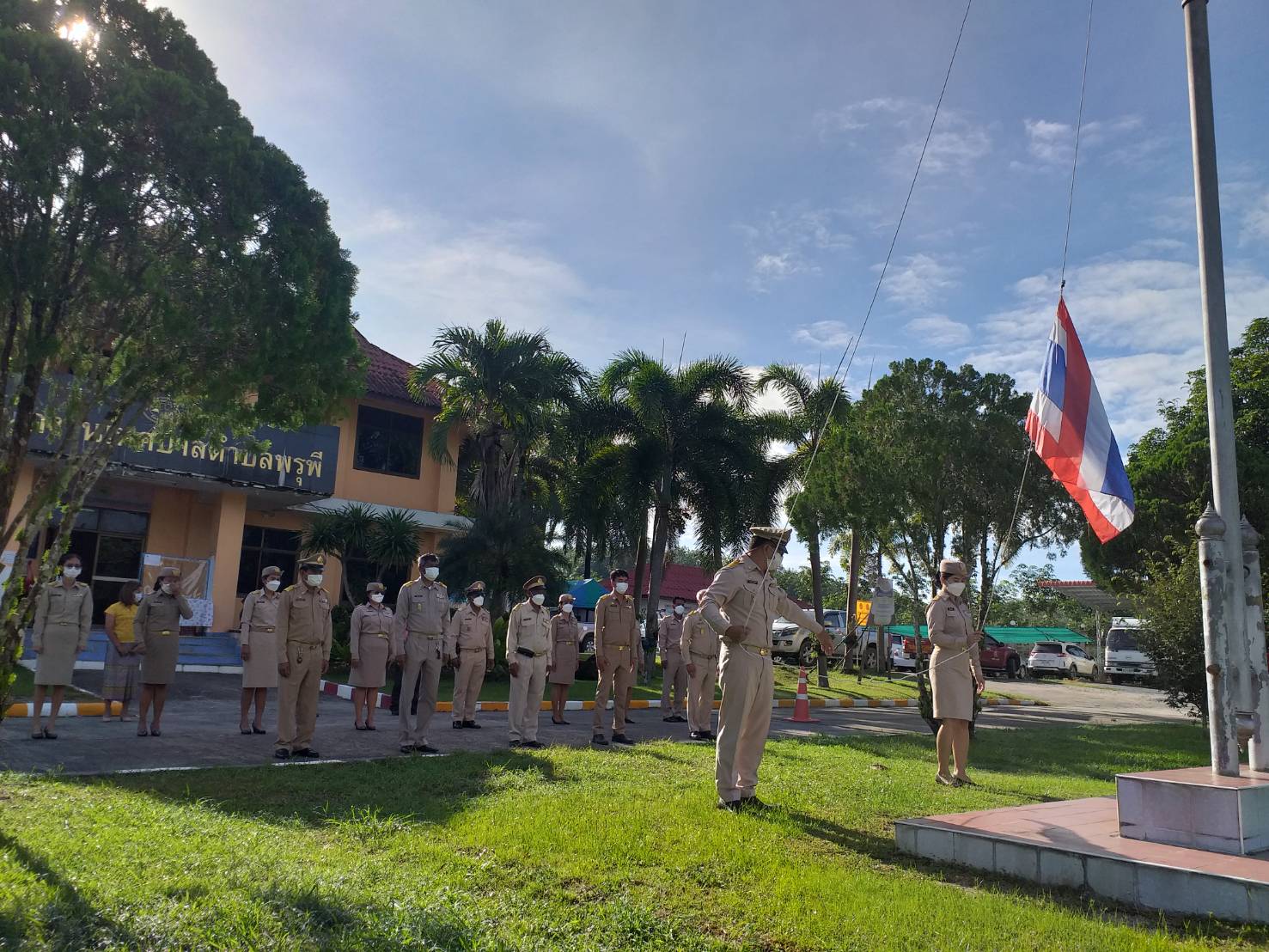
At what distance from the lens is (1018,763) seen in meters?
10.2

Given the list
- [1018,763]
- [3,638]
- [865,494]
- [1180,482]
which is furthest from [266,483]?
[1180,482]

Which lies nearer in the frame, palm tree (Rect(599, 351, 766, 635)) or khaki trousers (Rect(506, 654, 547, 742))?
khaki trousers (Rect(506, 654, 547, 742))

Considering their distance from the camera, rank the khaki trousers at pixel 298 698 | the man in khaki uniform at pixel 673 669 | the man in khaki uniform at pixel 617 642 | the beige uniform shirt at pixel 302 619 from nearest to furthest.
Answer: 1. the khaki trousers at pixel 298 698
2. the beige uniform shirt at pixel 302 619
3. the man in khaki uniform at pixel 617 642
4. the man in khaki uniform at pixel 673 669

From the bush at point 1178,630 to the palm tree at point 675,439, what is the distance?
9735 mm

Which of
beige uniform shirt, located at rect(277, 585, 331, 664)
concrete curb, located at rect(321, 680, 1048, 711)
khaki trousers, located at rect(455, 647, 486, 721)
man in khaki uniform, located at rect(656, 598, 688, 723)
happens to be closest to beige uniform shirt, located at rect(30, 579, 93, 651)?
beige uniform shirt, located at rect(277, 585, 331, 664)

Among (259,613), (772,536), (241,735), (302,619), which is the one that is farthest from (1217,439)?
(241,735)

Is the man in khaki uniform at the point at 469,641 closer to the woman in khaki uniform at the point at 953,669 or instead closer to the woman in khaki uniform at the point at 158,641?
the woman in khaki uniform at the point at 158,641

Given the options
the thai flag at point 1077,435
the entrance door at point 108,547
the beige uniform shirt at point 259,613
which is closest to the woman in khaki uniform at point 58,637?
the beige uniform shirt at point 259,613

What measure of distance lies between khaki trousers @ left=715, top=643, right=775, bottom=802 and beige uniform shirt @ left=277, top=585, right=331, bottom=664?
456cm

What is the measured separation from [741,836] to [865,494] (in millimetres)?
14067

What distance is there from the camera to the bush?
46.5 ft

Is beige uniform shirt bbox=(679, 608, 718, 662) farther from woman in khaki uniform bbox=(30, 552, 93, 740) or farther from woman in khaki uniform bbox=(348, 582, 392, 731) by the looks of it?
woman in khaki uniform bbox=(30, 552, 93, 740)

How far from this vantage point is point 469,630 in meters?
11.1

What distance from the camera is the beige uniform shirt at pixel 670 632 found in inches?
597
